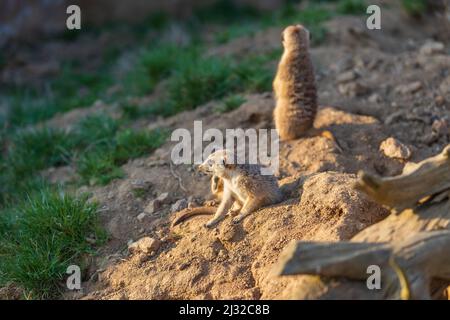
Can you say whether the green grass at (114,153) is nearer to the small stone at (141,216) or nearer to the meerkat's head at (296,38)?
the small stone at (141,216)

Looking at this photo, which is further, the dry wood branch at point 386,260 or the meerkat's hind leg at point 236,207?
the meerkat's hind leg at point 236,207

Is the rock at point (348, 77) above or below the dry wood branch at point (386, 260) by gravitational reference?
above

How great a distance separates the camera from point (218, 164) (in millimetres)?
3783

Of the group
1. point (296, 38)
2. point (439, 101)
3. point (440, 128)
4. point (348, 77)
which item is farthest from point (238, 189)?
point (348, 77)

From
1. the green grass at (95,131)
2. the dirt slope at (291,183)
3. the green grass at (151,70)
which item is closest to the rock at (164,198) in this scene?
the dirt slope at (291,183)

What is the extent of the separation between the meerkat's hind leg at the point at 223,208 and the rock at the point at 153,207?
0.44 m

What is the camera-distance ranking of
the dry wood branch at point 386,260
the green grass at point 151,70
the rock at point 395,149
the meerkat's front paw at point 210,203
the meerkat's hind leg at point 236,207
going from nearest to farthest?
the dry wood branch at point 386,260, the meerkat's hind leg at point 236,207, the meerkat's front paw at point 210,203, the rock at point 395,149, the green grass at point 151,70

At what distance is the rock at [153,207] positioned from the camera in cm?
404

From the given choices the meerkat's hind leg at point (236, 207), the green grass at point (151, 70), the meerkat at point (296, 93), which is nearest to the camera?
Answer: the meerkat's hind leg at point (236, 207)

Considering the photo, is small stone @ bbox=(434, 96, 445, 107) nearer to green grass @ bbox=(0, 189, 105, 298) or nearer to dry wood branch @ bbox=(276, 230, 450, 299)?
dry wood branch @ bbox=(276, 230, 450, 299)

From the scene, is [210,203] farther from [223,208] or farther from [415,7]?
[415,7]

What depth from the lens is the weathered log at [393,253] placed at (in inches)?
109

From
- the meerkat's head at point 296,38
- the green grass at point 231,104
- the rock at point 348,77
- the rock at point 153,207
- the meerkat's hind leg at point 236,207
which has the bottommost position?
the rock at point 153,207
